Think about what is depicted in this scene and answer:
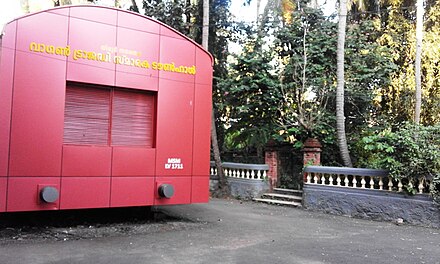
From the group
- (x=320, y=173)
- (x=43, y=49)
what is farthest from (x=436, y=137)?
(x=43, y=49)

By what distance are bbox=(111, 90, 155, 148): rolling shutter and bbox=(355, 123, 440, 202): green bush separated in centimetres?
501

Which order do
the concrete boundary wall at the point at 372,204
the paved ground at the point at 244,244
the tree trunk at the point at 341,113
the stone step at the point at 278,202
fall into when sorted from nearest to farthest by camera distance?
1. the paved ground at the point at 244,244
2. the concrete boundary wall at the point at 372,204
3. the tree trunk at the point at 341,113
4. the stone step at the point at 278,202

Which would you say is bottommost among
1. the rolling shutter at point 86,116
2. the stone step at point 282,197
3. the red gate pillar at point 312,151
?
the stone step at point 282,197

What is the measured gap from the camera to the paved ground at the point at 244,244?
5.55 m

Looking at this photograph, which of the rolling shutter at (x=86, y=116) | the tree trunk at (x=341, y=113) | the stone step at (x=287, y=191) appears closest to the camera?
the rolling shutter at (x=86, y=116)

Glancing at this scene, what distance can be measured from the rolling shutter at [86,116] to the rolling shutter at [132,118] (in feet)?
0.58

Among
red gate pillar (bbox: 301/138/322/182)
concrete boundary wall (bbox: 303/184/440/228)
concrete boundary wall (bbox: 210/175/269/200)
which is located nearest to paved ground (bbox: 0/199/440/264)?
concrete boundary wall (bbox: 303/184/440/228)

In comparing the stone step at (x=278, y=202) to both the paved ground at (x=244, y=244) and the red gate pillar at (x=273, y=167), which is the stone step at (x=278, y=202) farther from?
the paved ground at (x=244, y=244)

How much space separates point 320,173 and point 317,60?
403 cm

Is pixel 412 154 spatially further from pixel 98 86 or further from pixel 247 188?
→ pixel 98 86

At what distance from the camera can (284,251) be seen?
20.0ft

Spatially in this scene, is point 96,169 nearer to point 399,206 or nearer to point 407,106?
point 399,206

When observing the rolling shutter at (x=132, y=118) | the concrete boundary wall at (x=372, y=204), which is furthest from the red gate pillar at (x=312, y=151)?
the rolling shutter at (x=132, y=118)

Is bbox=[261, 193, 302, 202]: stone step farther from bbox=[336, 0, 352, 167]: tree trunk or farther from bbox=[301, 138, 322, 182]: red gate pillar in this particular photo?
bbox=[336, 0, 352, 167]: tree trunk
